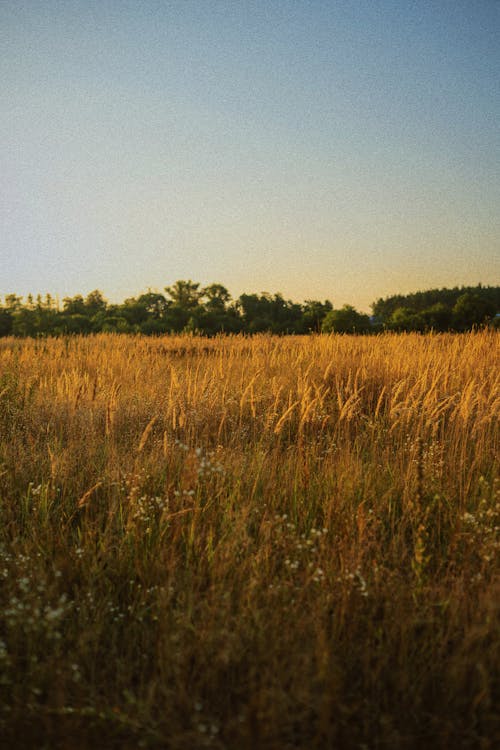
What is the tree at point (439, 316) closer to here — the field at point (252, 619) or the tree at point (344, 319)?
the tree at point (344, 319)

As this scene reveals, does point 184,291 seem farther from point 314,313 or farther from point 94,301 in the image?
point 314,313

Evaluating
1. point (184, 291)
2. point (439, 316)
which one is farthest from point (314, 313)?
point (184, 291)

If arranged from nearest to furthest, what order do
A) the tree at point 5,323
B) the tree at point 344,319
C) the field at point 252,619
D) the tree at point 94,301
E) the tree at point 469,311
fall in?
the field at point 252,619
the tree at point 344,319
the tree at point 469,311
the tree at point 5,323
the tree at point 94,301

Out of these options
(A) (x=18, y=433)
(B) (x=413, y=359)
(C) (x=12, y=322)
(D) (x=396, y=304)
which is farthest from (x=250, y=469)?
(D) (x=396, y=304)

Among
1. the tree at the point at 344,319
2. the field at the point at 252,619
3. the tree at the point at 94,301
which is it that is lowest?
the field at the point at 252,619

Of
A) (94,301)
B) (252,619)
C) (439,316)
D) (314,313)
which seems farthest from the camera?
(94,301)

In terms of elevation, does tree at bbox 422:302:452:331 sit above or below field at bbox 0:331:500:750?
above

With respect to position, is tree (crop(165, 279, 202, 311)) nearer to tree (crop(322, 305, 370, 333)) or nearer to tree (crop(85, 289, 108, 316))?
tree (crop(85, 289, 108, 316))

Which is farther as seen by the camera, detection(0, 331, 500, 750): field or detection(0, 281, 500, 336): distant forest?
detection(0, 281, 500, 336): distant forest

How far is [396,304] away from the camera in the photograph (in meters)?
84.0

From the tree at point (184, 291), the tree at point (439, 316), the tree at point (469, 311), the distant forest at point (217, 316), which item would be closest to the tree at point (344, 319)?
the distant forest at point (217, 316)

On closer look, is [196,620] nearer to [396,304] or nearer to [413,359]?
[413,359]

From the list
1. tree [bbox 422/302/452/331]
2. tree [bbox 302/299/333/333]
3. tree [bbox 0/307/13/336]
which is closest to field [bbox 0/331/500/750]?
tree [bbox 302/299/333/333]

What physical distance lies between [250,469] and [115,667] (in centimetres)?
137
